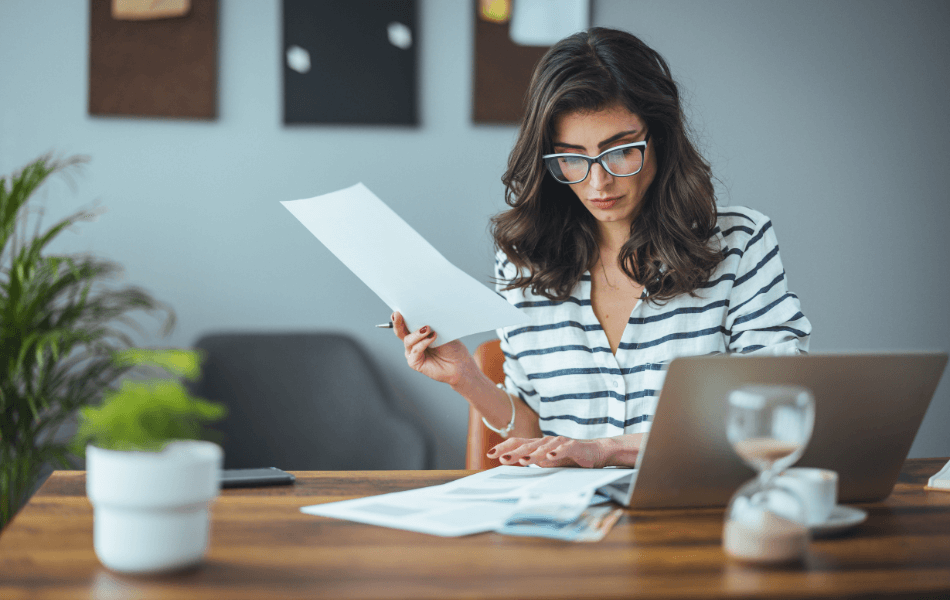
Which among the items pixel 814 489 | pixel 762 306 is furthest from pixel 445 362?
pixel 814 489

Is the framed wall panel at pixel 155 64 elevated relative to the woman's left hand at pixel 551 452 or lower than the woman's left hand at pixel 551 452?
elevated

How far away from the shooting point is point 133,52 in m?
2.36

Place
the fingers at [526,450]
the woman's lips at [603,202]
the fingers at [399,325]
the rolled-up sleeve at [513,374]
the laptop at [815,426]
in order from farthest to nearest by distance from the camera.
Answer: the rolled-up sleeve at [513,374], the woman's lips at [603,202], the fingers at [399,325], the fingers at [526,450], the laptop at [815,426]

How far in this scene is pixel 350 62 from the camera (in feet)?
8.04

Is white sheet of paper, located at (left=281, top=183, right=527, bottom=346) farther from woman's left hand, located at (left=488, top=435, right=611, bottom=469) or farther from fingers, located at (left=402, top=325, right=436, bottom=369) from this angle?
woman's left hand, located at (left=488, top=435, right=611, bottom=469)

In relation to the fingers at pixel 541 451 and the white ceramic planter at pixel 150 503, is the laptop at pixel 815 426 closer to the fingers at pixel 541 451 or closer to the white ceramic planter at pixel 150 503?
the fingers at pixel 541 451

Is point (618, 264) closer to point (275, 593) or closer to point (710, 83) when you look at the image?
point (275, 593)

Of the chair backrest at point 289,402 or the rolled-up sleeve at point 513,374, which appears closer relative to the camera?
the rolled-up sleeve at point 513,374

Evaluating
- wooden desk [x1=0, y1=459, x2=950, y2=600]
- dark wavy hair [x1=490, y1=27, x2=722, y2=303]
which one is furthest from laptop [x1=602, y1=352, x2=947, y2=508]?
dark wavy hair [x1=490, y1=27, x2=722, y2=303]

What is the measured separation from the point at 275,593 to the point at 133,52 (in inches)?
86.6

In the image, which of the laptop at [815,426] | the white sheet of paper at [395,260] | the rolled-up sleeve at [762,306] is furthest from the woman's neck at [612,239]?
the laptop at [815,426]

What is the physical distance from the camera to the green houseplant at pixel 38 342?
6.39 feet

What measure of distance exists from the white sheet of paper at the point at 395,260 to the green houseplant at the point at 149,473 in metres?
0.51

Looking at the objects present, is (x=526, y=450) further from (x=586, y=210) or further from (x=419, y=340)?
(x=586, y=210)
